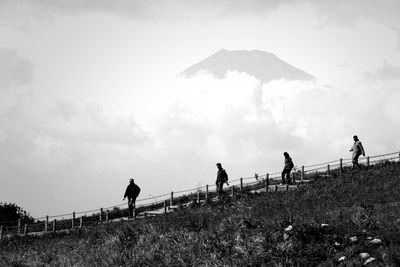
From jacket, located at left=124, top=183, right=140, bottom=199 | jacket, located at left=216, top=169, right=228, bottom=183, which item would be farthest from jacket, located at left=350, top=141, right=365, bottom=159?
jacket, located at left=124, top=183, right=140, bottom=199

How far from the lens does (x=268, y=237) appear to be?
16.3 metres

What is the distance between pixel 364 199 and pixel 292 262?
286 inches

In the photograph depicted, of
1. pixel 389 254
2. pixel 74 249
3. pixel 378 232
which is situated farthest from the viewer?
pixel 74 249

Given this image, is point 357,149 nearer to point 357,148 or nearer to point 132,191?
point 357,148

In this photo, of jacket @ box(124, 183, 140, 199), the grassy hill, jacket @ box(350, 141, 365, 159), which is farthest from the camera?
jacket @ box(350, 141, 365, 159)

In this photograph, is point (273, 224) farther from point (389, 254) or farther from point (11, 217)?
point (11, 217)

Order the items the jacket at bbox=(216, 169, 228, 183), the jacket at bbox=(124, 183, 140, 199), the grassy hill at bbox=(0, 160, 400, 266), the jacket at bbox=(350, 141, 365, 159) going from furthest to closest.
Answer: the jacket at bbox=(216, 169, 228, 183)
the jacket at bbox=(350, 141, 365, 159)
the jacket at bbox=(124, 183, 140, 199)
the grassy hill at bbox=(0, 160, 400, 266)

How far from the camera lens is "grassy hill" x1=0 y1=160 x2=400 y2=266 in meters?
14.7

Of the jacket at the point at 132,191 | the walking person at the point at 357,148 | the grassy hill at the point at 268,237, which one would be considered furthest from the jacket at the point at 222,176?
the walking person at the point at 357,148

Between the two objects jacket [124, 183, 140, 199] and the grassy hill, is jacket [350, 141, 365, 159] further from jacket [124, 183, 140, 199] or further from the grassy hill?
jacket [124, 183, 140, 199]

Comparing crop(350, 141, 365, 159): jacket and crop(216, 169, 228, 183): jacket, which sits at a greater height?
crop(350, 141, 365, 159): jacket

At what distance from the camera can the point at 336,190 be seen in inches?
955

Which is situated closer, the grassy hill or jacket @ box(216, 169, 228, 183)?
the grassy hill

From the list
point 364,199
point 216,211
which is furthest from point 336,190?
point 216,211
